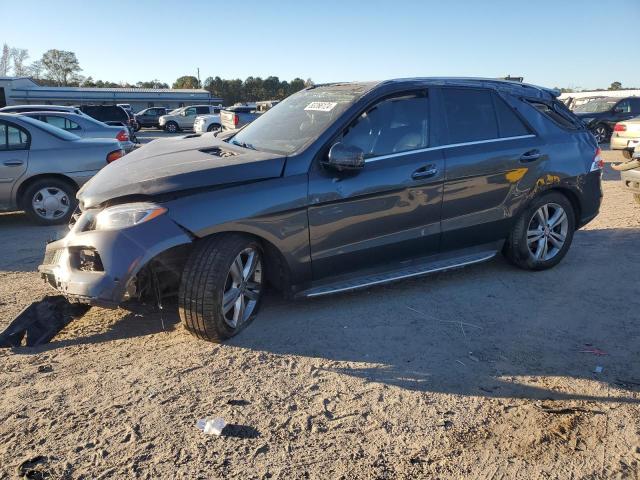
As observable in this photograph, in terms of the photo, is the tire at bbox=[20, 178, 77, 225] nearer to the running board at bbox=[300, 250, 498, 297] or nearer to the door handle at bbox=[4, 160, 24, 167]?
the door handle at bbox=[4, 160, 24, 167]

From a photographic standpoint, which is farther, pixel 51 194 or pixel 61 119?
pixel 61 119

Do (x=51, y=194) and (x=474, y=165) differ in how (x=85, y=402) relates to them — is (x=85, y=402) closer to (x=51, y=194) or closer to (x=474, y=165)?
(x=474, y=165)

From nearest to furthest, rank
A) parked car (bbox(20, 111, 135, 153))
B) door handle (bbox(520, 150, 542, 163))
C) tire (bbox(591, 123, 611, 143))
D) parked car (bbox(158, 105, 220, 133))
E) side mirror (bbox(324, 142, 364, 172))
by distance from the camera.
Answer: side mirror (bbox(324, 142, 364, 172)) → door handle (bbox(520, 150, 542, 163)) → parked car (bbox(20, 111, 135, 153)) → tire (bbox(591, 123, 611, 143)) → parked car (bbox(158, 105, 220, 133))

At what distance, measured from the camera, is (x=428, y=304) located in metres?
4.55

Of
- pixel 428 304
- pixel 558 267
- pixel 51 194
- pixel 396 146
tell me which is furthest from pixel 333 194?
pixel 51 194

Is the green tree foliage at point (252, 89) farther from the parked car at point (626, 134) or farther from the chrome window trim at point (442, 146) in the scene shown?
the chrome window trim at point (442, 146)

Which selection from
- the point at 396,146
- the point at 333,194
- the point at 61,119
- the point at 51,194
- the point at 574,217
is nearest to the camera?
the point at 333,194

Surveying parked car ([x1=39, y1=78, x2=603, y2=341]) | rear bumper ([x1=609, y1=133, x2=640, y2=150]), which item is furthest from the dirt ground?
rear bumper ([x1=609, y1=133, x2=640, y2=150])

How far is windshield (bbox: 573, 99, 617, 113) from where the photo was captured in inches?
850

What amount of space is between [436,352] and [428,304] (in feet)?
2.86

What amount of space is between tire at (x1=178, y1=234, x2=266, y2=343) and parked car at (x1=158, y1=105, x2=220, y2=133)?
34137mm

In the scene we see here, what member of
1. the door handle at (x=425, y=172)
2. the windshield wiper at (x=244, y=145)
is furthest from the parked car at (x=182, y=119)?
the door handle at (x=425, y=172)

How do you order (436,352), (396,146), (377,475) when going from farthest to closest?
(396,146)
(436,352)
(377,475)

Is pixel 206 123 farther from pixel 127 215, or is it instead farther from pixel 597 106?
pixel 127 215
